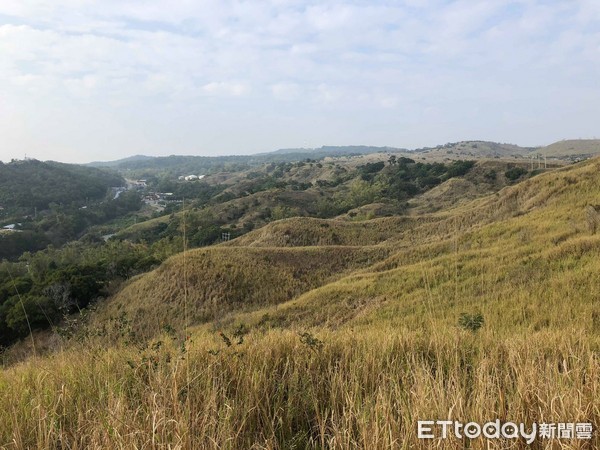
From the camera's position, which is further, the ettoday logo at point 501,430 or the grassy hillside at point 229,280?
the grassy hillside at point 229,280

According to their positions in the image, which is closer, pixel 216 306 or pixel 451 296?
pixel 451 296

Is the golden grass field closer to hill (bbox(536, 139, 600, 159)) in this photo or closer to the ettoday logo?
the ettoday logo

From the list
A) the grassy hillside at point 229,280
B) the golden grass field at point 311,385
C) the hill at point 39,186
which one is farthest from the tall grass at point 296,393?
the hill at point 39,186

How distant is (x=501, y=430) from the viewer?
263cm

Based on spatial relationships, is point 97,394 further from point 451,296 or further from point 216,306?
point 216,306

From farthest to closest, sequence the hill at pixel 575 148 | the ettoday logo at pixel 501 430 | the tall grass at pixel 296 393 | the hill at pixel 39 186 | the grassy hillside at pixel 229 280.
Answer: the hill at pixel 575 148 < the hill at pixel 39 186 < the grassy hillside at pixel 229 280 < the tall grass at pixel 296 393 < the ettoday logo at pixel 501 430

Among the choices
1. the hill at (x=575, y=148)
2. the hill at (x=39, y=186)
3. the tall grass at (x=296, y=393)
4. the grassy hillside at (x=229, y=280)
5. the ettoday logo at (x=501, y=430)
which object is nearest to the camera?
the ettoday logo at (x=501, y=430)

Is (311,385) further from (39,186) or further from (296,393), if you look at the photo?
(39,186)

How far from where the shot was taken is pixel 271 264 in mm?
30531

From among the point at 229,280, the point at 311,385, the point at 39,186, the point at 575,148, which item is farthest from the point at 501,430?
the point at 575,148

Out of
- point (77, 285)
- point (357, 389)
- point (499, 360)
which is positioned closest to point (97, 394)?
point (357, 389)

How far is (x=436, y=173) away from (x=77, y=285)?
70.7 meters

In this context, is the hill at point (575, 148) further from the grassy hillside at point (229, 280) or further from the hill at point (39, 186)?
the hill at point (39, 186)

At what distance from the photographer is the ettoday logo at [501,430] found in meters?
2.50
